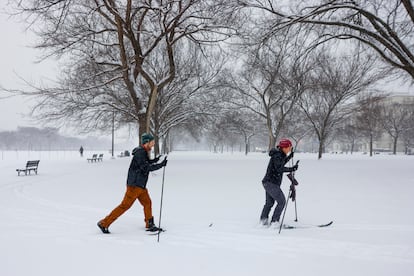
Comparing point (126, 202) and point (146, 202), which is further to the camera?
point (146, 202)

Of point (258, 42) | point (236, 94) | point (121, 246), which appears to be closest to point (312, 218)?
point (121, 246)

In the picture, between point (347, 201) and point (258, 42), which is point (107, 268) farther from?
point (258, 42)

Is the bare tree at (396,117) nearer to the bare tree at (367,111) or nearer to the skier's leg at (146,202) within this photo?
the bare tree at (367,111)

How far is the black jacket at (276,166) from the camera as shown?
16.2 feet

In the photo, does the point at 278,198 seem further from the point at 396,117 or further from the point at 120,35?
the point at 396,117

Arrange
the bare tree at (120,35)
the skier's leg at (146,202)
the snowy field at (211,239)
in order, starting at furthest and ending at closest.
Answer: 1. the bare tree at (120,35)
2. the skier's leg at (146,202)
3. the snowy field at (211,239)

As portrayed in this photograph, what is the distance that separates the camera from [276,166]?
4973mm

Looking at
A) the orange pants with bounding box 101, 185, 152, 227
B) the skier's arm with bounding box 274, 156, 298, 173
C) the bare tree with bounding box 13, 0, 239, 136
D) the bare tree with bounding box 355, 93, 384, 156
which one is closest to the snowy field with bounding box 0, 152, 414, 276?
the orange pants with bounding box 101, 185, 152, 227

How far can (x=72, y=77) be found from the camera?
15.9 metres

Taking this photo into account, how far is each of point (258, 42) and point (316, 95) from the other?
20798 mm

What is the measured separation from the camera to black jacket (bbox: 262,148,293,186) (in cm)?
495

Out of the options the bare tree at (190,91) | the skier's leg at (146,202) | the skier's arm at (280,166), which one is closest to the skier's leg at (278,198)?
the skier's arm at (280,166)

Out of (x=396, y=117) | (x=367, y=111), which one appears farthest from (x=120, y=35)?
(x=396, y=117)

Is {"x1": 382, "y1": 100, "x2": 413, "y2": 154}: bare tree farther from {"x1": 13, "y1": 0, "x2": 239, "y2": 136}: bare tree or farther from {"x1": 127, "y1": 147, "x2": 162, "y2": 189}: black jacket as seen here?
{"x1": 127, "y1": 147, "x2": 162, "y2": 189}: black jacket
